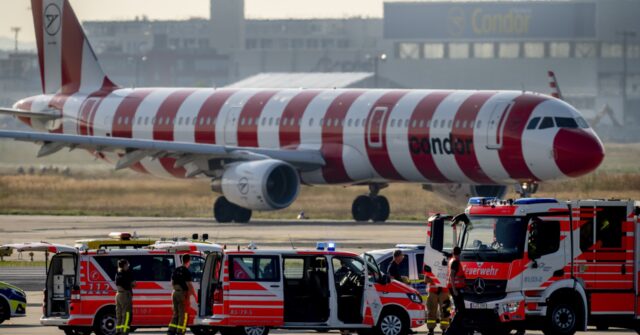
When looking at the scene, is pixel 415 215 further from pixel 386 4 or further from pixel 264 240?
pixel 386 4

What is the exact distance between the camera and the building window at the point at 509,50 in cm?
16562

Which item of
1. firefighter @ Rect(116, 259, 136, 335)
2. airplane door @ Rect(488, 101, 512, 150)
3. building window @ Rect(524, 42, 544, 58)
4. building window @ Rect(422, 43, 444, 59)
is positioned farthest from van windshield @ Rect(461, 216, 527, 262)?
building window @ Rect(422, 43, 444, 59)

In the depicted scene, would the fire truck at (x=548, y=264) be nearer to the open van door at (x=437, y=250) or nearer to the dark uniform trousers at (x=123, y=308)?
the open van door at (x=437, y=250)

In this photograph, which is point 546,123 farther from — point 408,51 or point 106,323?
point 408,51

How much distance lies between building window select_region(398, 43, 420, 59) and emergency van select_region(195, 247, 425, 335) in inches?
5650

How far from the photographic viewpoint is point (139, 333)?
95.3ft

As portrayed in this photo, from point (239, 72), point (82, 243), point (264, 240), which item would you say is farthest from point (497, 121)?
point (239, 72)

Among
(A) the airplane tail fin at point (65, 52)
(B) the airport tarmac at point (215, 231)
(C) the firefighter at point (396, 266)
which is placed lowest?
(B) the airport tarmac at point (215, 231)

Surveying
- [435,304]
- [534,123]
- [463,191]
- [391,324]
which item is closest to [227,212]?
[463,191]

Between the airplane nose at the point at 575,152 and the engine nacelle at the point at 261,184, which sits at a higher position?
the airplane nose at the point at 575,152

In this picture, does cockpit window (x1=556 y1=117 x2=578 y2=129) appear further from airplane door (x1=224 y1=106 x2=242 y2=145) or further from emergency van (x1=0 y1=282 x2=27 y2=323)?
emergency van (x1=0 y1=282 x2=27 y2=323)

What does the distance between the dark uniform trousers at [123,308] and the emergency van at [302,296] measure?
3.89 ft

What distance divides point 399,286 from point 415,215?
113 feet

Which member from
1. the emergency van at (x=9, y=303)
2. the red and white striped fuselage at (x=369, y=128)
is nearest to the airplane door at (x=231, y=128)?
the red and white striped fuselage at (x=369, y=128)
